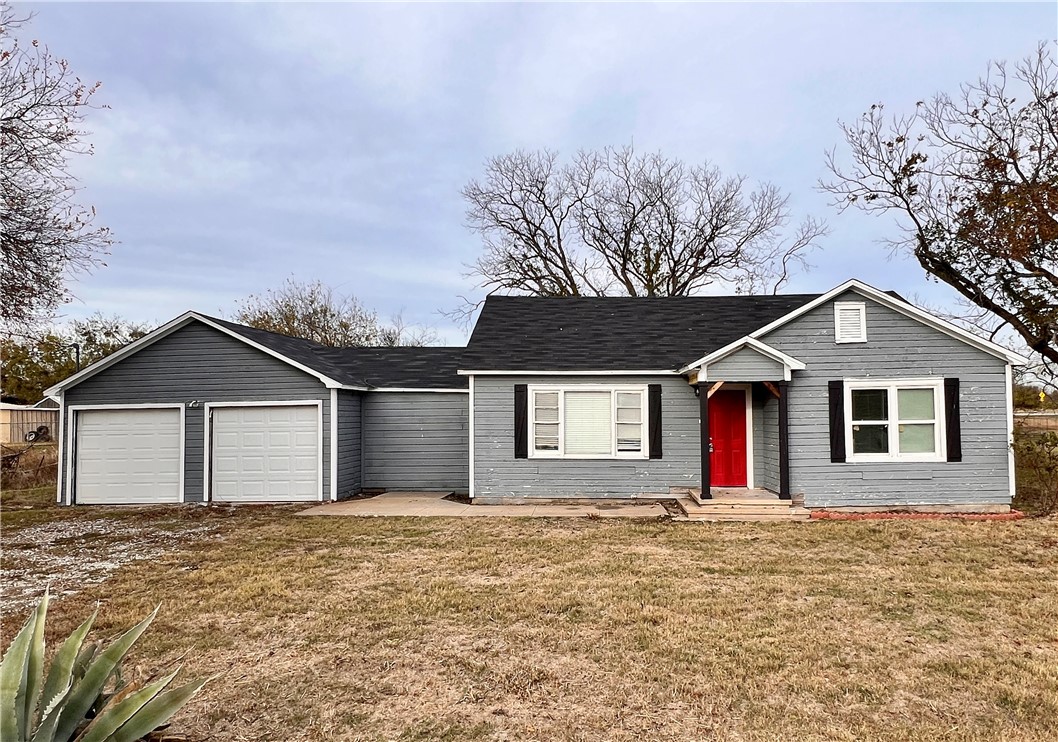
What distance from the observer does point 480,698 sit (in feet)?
13.6

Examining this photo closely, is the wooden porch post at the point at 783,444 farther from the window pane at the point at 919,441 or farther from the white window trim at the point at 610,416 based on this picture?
the white window trim at the point at 610,416

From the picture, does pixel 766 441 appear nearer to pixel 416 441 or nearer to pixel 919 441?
pixel 919 441

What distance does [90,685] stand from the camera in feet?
9.37

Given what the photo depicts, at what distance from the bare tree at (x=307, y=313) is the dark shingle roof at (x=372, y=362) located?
16.1 meters

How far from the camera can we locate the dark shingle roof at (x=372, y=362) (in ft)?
45.4

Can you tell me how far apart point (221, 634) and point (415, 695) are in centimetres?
221

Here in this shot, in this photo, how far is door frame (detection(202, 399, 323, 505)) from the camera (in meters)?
13.3

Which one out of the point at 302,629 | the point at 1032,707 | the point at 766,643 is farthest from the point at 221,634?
the point at 1032,707

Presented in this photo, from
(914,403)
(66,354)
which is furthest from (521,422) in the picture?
(66,354)

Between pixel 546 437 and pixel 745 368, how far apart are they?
4126 mm

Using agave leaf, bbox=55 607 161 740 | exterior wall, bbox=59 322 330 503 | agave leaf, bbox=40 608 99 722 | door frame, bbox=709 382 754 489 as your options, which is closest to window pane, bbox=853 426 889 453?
door frame, bbox=709 382 754 489

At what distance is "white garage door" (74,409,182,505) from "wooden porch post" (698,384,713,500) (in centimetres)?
1099

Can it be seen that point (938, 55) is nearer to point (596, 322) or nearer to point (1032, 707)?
point (596, 322)

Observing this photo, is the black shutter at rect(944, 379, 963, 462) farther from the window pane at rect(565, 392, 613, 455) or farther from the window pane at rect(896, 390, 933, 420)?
the window pane at rect(565, 392, 613, 455)
